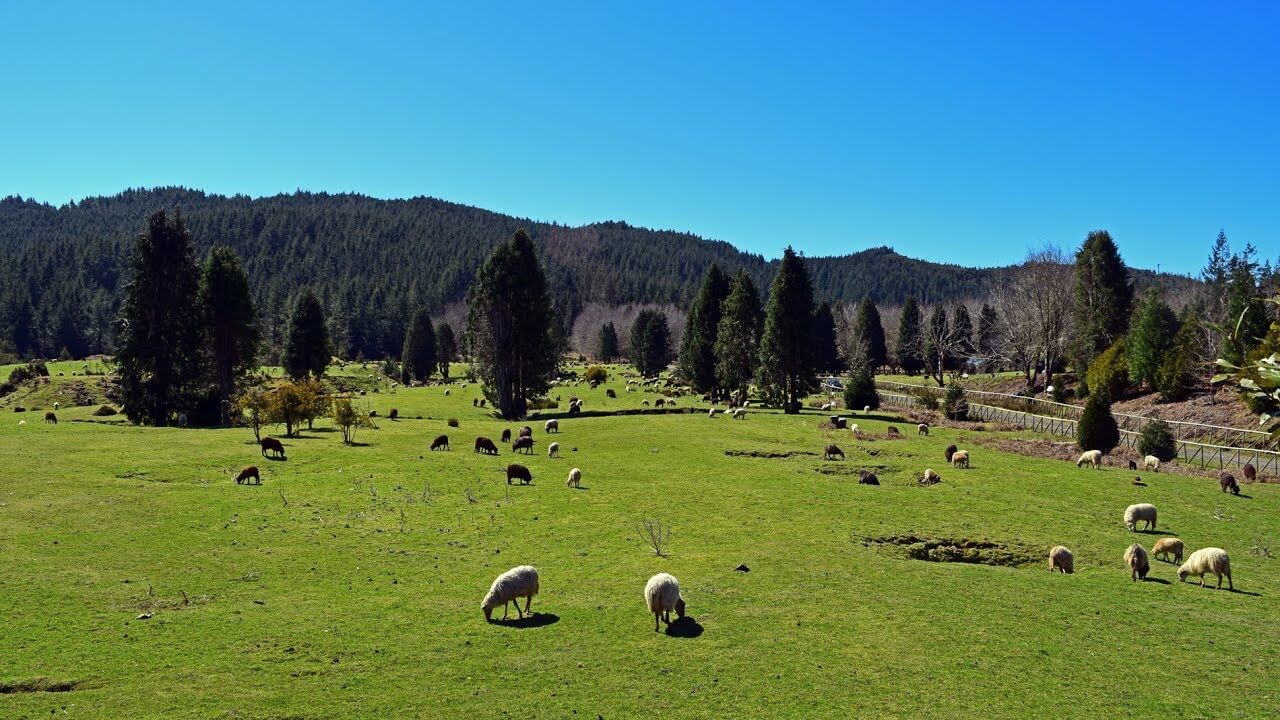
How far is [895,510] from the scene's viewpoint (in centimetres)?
2864

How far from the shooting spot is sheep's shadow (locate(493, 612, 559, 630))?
56.4 ft

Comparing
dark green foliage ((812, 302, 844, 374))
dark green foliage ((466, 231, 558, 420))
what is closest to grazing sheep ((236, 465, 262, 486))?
dark green foliage ((466, 231, 558, 420))

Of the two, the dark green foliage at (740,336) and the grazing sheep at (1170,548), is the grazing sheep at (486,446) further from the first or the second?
the dark green foliage at (740,336)

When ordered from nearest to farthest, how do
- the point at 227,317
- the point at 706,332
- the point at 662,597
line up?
the point at 662,597 → the point at 227,317 → the point at 706,332

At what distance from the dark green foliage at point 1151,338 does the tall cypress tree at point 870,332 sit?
5854 cm

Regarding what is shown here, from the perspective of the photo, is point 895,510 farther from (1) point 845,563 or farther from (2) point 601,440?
(2) point 601,440

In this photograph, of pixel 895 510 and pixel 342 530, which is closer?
pixel 342 530

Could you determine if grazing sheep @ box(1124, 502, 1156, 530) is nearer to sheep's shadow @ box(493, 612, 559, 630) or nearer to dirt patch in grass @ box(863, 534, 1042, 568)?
dirt patch in grass @ box(863, 534, 1042, 568)

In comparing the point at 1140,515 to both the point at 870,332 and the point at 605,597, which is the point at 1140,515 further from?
the point at 870,332

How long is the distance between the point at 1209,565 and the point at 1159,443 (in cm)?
2770

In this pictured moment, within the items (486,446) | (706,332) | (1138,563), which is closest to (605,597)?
(1138,563)

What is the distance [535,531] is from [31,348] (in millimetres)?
180576

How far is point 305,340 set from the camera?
3337 inches

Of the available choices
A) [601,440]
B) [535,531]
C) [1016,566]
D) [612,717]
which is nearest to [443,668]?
[612,717]
